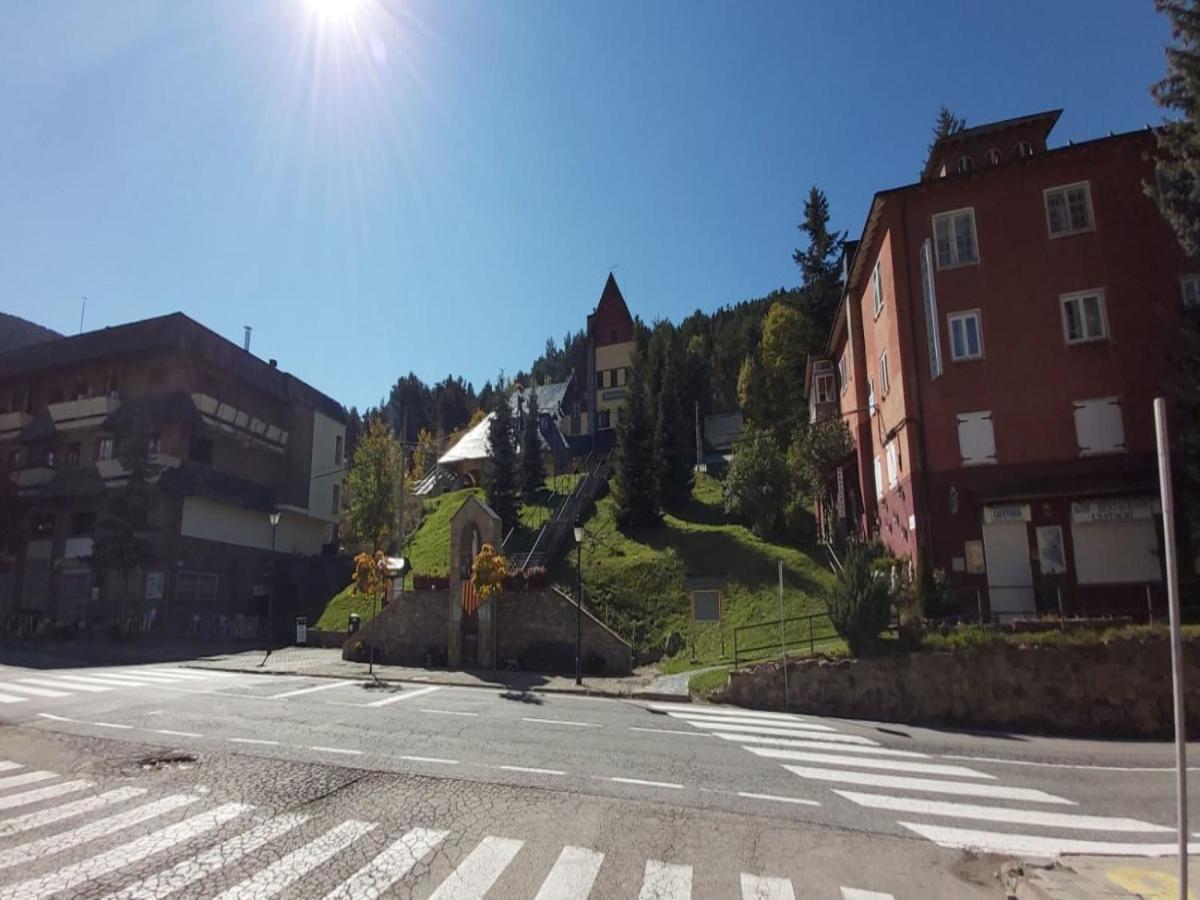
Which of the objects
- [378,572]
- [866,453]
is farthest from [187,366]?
[866,453]

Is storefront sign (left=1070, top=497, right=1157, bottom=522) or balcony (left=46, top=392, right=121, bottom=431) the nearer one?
storefront sign (left=1070, top=497, right=1157, bottom=522)

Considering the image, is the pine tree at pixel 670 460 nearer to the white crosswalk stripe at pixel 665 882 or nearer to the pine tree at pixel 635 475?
the pine tree at pixel 635 475

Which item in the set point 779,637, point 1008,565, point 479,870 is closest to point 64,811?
point 479,870

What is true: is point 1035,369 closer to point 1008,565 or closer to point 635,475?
point 1008,565

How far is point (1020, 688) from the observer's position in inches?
618

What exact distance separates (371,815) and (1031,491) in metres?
19.6

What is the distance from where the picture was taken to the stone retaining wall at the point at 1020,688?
1505 cm

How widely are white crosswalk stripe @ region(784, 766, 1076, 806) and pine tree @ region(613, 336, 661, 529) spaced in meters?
26.6

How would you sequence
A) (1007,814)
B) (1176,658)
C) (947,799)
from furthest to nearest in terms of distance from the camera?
→ (947,799)
(1007,814)
(1176,658)

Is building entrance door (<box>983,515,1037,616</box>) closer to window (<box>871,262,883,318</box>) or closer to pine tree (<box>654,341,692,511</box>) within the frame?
window (<box>871,262,883,318</box>)

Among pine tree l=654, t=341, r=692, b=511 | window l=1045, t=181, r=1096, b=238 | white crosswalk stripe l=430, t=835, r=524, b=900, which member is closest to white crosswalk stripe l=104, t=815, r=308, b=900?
white crosswalk stripe l=430, t=835, r=524, b=900

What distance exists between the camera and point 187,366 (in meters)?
37.8

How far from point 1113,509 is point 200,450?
136ft

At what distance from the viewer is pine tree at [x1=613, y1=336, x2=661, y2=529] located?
3691 centimetres
